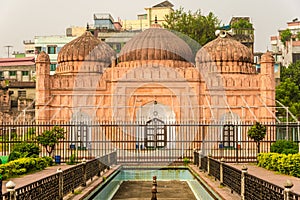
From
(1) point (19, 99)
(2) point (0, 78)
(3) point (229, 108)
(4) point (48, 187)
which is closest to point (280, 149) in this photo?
(3) point (229, 108)

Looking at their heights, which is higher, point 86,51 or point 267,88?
point 86,51

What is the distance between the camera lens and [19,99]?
34.1 m

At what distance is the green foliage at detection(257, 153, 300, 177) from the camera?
38.2 feet

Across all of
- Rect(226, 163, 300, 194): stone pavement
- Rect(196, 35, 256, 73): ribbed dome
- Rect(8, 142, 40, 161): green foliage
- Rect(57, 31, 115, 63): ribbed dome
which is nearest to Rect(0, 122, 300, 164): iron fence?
Rect(8, 142, 40, 161): green foliage

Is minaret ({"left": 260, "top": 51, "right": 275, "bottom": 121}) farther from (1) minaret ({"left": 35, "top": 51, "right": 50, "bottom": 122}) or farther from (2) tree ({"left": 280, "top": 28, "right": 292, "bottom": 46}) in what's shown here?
(2) tree ({"left": 280, "top": 28, "right": 292, "bottom": 46})

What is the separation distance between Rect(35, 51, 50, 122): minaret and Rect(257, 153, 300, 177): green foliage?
39.6ft

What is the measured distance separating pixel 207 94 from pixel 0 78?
23005 millimetres

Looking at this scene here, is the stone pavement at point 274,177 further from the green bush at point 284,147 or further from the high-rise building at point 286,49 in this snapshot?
the high-rise building at point 286,49

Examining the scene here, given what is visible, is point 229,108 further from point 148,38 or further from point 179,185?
point 179,185

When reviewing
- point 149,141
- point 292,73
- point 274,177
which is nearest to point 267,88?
point 149,141

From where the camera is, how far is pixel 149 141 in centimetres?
1647

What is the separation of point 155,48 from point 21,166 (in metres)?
14.2

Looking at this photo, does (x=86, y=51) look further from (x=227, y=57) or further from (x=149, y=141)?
(x=149, y=141)

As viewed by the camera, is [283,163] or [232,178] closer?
[232,178]
